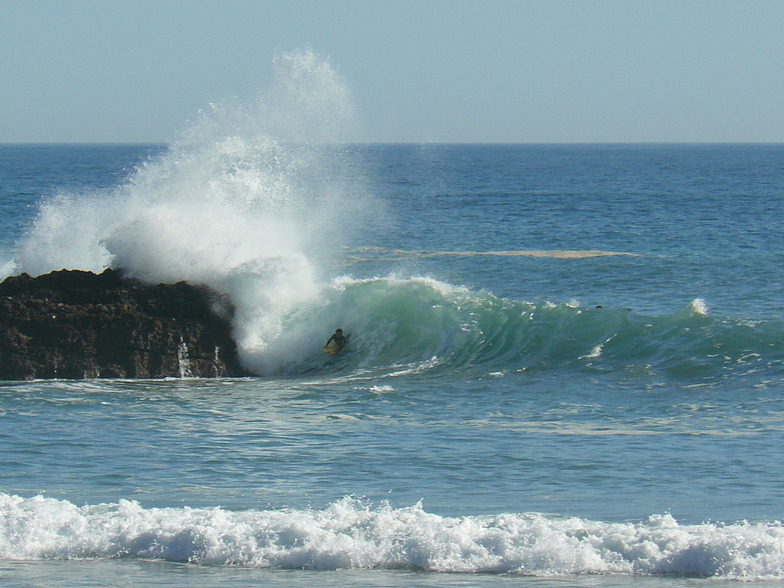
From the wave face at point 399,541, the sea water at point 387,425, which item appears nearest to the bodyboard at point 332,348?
the sea water at point 387,425

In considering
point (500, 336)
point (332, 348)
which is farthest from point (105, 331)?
point (500, 336)

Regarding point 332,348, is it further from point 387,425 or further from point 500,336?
point 387,425

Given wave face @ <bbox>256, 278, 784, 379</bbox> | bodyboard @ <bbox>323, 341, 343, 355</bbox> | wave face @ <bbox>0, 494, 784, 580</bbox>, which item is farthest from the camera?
bodyboard @ <bbox>323, 341, 343, 355</bbox>

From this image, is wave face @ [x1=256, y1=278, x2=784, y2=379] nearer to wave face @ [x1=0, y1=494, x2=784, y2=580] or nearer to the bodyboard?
the bodyboard

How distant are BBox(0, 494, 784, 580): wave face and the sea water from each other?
0.02 meters

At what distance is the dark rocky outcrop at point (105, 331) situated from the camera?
587 inches

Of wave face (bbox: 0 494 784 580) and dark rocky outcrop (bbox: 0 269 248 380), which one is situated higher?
dark rocky outcrop (bbox: 0 269 248 380)

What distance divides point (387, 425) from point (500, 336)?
5314 mm

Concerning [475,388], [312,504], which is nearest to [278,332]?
[475,388]

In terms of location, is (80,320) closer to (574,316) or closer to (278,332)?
(278,332)

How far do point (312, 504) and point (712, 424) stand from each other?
5215 mm

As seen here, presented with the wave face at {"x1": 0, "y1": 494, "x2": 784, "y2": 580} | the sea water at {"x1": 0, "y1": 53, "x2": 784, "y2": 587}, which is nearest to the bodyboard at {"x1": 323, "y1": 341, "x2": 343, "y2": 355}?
the sea water at {"x1": 0, "y1": 53, "x2": 784, "y2": 587}

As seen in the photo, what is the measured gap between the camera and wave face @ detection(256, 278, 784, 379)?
15844mm

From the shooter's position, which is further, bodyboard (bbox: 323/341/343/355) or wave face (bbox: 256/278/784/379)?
bodyboard (bbox: 323/341/343/355)
